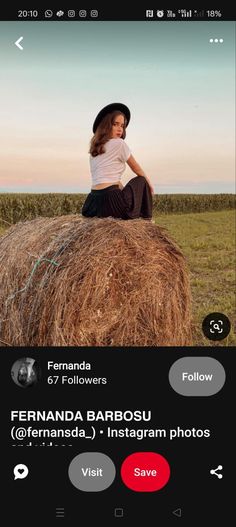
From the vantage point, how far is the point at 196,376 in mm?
2379

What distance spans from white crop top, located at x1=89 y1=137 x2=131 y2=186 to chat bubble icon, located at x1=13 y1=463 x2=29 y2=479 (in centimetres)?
242

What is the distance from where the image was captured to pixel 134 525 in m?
2.20

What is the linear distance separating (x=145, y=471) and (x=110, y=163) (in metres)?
2.54

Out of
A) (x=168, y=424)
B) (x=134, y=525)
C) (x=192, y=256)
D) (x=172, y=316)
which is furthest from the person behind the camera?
(x=192, y=256)

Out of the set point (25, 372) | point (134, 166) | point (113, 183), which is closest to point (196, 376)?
point (25, 372)

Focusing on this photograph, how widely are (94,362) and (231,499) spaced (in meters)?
0.74

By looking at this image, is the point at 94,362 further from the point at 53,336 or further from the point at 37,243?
the point at 37,243

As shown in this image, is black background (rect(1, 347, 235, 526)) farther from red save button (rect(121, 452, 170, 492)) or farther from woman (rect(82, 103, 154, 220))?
woman (rect(82, 103, 154, 220))

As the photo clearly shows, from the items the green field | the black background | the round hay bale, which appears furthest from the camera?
the green field

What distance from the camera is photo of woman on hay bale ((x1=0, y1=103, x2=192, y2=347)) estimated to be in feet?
11.9

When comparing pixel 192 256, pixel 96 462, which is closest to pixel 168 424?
pixel 96 462
